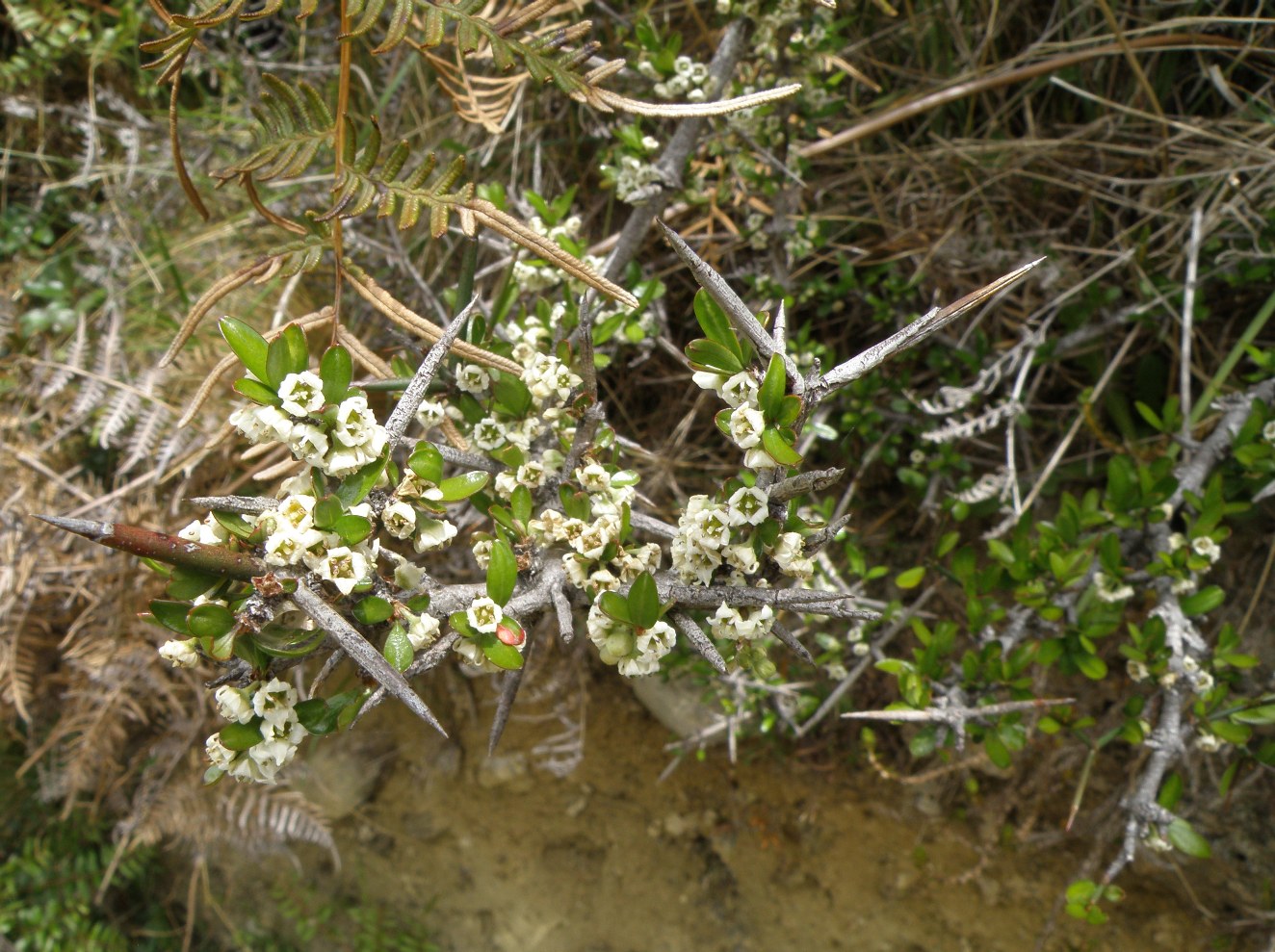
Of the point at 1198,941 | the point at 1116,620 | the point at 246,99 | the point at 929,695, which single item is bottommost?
the point at 1198,941

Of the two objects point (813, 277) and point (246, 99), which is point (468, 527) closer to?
point (813, 277)

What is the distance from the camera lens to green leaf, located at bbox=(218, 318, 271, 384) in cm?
95

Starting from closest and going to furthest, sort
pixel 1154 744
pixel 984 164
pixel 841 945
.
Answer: pixel 1154 744 → pixel 984 164 → pixel 841 945


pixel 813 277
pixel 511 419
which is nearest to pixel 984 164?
pixel 813 277

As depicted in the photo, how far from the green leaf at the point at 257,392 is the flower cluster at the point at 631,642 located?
45 cm

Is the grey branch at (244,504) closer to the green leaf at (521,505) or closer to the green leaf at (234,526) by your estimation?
the green leaf at (234,526)

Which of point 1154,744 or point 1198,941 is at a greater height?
point 1154,744

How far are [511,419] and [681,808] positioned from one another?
6.64 ft

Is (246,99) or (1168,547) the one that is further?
(246,99)

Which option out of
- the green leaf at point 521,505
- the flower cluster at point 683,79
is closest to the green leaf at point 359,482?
the green leaf at point 521,505

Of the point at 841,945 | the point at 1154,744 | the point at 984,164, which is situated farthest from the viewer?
the point at 841,945

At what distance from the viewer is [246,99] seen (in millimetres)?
2723

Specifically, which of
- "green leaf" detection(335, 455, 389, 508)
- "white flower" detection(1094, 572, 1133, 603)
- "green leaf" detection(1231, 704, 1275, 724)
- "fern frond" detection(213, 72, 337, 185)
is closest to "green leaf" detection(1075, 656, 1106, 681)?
"white flower" detection(1094, 572, 1133, 603)

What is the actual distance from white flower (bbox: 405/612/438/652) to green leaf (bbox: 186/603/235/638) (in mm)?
188
